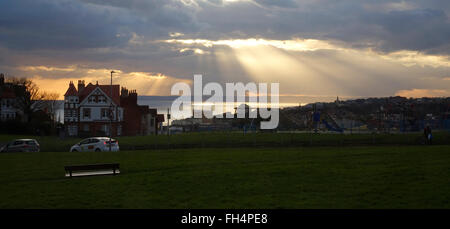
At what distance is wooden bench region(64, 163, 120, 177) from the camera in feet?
65.1

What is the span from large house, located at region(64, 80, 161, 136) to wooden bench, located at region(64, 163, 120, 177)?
5397 cm

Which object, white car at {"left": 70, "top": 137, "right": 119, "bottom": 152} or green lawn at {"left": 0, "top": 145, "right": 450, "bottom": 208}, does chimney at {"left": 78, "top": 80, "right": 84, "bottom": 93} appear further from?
green lawn at {"left": 0, "top": 145, "right": 450, "bottom": 208}

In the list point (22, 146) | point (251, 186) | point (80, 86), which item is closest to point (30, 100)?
point (80, 86)

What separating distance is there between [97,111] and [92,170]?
58306mm

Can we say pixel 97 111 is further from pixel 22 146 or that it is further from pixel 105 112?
pixel 22 146

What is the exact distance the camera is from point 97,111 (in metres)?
77.2

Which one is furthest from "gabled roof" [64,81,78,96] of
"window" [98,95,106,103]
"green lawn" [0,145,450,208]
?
"green lawn" [0,145,450,208]

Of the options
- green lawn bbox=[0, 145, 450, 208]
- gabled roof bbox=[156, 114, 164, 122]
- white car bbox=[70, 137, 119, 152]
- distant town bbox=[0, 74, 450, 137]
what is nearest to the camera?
green lawn bbox=[0, 145, 450, 208]

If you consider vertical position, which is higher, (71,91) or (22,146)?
(71,91)

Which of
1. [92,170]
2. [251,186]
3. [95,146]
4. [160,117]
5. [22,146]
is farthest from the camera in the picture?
[160,117]

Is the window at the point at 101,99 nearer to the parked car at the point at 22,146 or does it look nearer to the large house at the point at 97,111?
the large house at the point at 97,111
